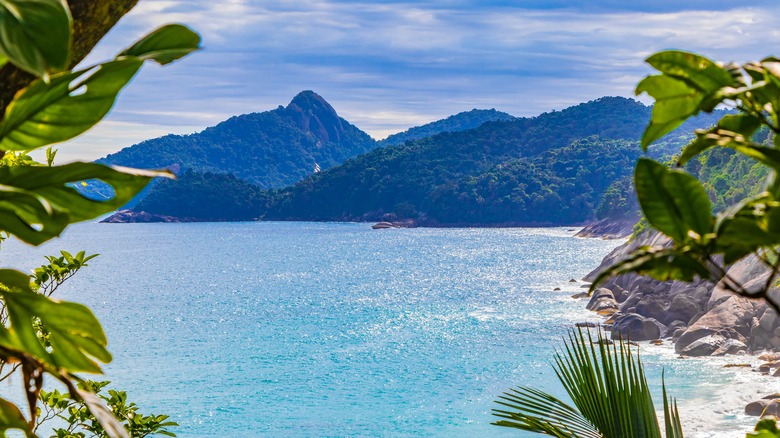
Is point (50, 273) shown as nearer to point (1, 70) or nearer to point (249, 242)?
point (1, 70)

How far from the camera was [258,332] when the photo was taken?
3391 cm

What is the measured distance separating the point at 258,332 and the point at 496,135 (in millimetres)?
79193

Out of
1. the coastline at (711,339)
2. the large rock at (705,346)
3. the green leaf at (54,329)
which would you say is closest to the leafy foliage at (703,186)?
the green leaf at (54,329)

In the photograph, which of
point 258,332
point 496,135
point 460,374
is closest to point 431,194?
point 496,135

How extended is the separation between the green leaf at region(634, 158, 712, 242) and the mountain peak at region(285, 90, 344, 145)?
593 feet

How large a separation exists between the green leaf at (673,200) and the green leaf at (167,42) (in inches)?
14.7

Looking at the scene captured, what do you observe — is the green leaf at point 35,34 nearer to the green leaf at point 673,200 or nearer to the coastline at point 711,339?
the green leaf at point 673,200

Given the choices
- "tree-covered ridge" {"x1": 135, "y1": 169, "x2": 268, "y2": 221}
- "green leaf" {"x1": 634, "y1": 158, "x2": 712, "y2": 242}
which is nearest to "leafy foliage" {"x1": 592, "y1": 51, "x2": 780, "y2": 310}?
"green leaf" {"x1": 634, "y1": 158, "x2": 712, "y2": 242}

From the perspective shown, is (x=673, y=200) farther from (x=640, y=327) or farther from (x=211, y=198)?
(x=211, y=198)

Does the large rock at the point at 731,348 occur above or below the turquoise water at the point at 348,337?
above

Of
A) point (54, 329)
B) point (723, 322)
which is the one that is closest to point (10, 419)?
point (54, 329)

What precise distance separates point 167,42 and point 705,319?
76.3 ft

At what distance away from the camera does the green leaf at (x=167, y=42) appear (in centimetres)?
62

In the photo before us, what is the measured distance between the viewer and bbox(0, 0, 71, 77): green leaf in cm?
39
